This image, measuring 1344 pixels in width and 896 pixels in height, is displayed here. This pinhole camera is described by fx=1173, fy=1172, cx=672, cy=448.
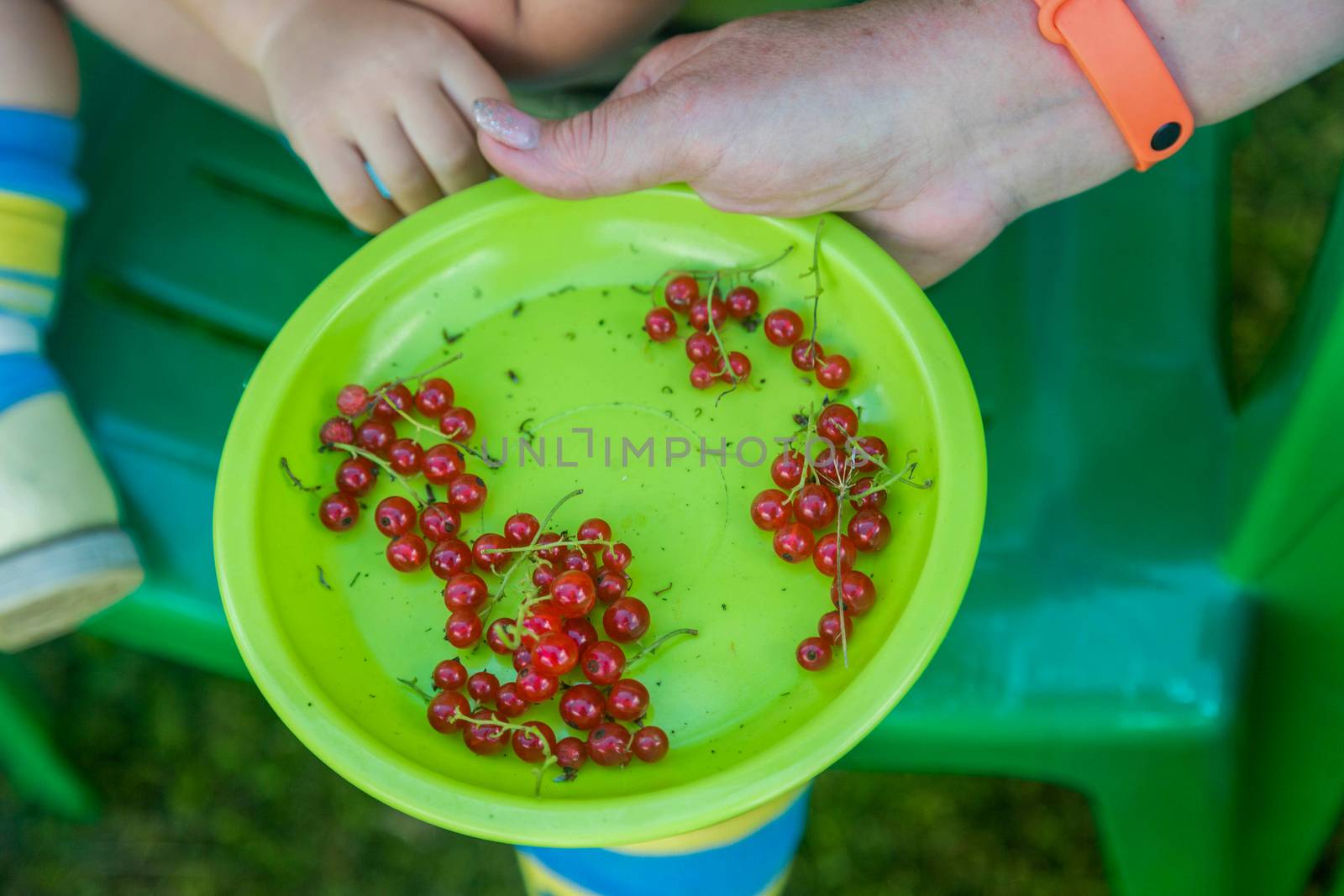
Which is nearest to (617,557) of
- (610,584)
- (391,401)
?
(610,584)

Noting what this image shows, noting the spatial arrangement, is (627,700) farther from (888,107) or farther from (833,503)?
(888,107)

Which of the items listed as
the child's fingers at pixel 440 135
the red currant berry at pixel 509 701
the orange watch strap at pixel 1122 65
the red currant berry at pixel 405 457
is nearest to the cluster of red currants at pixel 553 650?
the red currant berry at pixel 509 701

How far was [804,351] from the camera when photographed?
926mm

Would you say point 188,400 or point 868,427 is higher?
point 868,427

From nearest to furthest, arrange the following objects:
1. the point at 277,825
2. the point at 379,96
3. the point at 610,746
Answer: the point at 610,746 → the point at 379,96 → the point at 277,825

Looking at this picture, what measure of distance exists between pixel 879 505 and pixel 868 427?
67mm

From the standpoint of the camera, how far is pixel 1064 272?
118 cm

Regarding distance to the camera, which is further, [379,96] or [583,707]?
Answer: [379,96]

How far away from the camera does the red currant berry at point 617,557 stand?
87 cm

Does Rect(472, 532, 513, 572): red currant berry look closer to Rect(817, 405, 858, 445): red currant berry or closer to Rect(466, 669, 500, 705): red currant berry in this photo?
Rect(466, 669, 500, 705): red currant berry

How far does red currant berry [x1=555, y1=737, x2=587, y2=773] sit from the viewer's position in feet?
2.63

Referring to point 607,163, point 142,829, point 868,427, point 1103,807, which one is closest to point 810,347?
point 868,427

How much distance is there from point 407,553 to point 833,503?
32cm

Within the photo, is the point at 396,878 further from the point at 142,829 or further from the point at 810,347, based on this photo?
the point at 810,347
